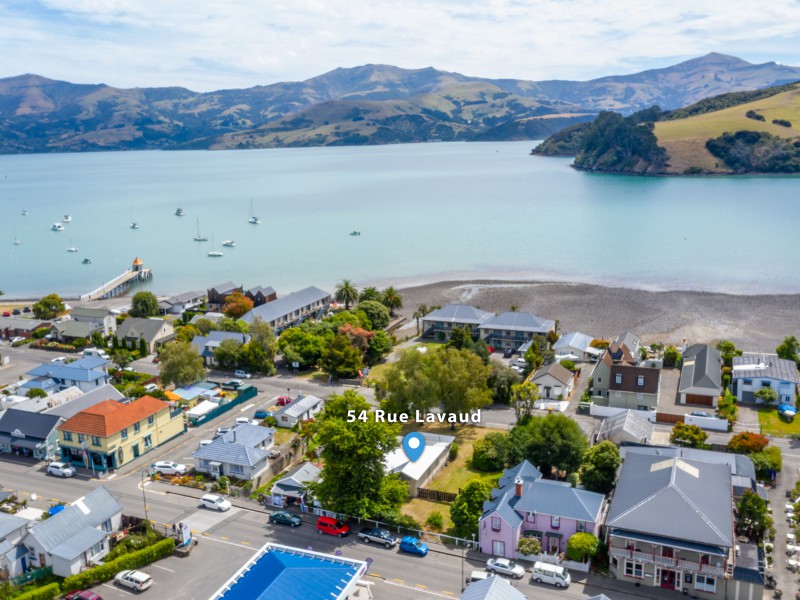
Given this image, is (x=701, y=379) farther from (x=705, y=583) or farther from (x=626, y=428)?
(x=705, y=583)

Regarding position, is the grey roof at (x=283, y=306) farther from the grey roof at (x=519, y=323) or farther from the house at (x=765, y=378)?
the house at (x=765, y=378)

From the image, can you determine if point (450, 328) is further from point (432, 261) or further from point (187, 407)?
point (432, 261)

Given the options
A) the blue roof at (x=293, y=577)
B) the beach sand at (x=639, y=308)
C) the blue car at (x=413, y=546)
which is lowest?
the blue car at (x=413, y=546)

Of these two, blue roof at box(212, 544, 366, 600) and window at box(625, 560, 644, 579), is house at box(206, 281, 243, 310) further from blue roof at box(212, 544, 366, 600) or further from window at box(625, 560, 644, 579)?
window at box(625, 560, 644, 579)

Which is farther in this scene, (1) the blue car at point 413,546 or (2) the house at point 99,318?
(2) the house at point 99,318

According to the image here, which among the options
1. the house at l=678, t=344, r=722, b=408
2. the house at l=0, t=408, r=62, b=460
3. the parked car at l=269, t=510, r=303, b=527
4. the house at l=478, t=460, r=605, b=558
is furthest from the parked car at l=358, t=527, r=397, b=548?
the house at l=678, t=344, r=722, b=408

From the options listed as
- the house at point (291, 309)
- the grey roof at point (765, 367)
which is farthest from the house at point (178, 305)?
the grey roof at point (765, 367)

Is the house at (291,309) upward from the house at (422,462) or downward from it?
upward
